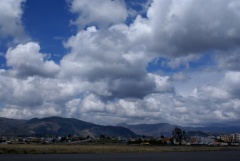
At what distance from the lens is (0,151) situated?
165m

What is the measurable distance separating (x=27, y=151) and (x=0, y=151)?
12.6 metres

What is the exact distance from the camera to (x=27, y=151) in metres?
170
